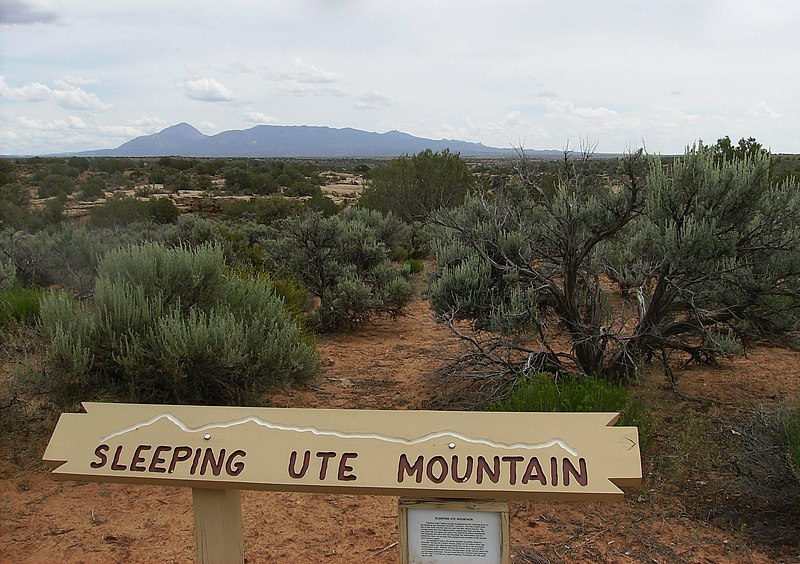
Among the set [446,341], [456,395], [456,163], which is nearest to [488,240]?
[456,395]

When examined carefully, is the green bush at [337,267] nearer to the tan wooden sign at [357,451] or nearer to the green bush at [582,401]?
the green bush at [582,401]

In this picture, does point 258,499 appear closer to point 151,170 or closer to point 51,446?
point 51,446

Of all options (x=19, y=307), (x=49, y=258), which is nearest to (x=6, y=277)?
(x=19, y=307)

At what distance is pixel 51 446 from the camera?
314 cm

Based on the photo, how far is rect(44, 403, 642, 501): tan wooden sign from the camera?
279cm

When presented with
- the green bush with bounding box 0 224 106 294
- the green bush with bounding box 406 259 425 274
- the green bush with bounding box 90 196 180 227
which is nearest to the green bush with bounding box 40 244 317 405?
the green bush with bounding box 0 224 106 294

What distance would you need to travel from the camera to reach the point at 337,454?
9.65ft

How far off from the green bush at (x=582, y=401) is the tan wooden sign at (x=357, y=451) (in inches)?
83.5

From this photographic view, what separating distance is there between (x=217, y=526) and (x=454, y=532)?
111 cm

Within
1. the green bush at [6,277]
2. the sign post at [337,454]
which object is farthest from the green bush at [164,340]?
the green bush at [6,277]

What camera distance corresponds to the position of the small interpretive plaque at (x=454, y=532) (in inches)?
112

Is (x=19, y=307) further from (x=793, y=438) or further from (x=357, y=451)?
(x=793, y=438)

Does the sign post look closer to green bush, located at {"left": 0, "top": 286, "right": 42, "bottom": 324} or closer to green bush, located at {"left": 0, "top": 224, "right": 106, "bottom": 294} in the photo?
green bush, located at {"left": 0, "top": 286, "right": 42, "bottom": 324}

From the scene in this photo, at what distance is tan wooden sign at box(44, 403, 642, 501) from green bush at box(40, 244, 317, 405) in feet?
6.92
